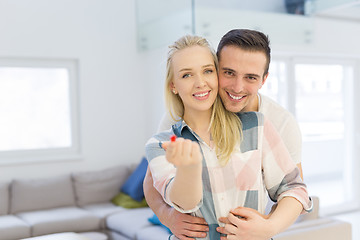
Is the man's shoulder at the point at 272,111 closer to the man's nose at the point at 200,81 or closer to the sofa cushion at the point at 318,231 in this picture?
the man's nose at the point at 200,81

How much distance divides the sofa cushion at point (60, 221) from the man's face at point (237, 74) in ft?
10.5

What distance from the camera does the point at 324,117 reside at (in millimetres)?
6148

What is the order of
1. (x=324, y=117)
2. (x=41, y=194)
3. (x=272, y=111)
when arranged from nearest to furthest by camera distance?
(x=272, y=111), (x=41, y=194), (x=324, y=117)

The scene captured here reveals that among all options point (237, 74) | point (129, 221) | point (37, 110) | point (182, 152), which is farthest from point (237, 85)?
point (37, 110)

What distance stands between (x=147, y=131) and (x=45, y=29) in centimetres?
166

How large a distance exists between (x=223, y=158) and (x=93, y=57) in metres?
4.31

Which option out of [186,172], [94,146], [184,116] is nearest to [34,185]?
[94,146]

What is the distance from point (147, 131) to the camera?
573 cm

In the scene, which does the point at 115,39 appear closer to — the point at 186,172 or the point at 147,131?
the point at 147,131

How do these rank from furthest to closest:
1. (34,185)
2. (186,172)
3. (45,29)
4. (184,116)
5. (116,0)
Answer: (116,0) < (45,29) < (34,185) < (184,116) < (186,172)

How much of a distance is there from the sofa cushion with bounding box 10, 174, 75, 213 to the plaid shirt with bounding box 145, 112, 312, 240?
368cm

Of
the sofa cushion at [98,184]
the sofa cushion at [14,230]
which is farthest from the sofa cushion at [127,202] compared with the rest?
the sofa cushion at [14,230]

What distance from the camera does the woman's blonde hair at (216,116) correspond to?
1.40 metres

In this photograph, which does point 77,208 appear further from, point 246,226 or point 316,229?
point 246,226
